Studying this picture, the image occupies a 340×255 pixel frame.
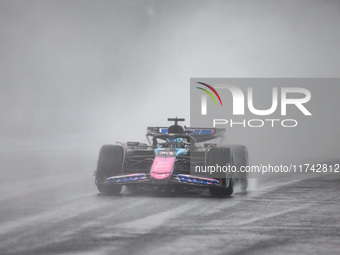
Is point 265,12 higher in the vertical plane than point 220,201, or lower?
higher

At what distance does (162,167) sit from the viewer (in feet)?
33.3

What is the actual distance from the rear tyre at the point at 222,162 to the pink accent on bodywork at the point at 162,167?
26.4 inches

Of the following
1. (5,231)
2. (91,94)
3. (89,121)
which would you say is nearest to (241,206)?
(5,231)

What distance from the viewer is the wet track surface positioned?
5852 millimetres

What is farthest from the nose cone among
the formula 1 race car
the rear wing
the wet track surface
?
the rear wing

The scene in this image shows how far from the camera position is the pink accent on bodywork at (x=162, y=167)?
393 inches

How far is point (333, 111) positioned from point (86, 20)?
19152 mm

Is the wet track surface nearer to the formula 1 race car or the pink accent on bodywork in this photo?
the formula 1 race car

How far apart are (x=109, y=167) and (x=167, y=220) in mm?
3376

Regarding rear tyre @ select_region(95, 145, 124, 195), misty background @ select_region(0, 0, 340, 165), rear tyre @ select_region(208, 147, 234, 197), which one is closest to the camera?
rear tyre @ select_region(208, 147, 234, 197)

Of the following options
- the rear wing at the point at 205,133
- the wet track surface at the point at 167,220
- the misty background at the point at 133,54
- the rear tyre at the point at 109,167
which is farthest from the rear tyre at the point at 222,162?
the misty background at the point at 133,54

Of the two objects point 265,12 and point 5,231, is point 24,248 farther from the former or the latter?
point 265,12

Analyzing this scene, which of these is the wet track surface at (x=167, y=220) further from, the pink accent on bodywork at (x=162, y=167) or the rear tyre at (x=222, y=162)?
the pink accent on bodywork at (x=162, y=167)

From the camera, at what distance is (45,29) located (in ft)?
137
